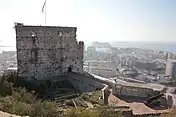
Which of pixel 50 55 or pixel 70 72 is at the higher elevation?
pixel 50 55

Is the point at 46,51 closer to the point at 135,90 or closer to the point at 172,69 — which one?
the point at 135,90

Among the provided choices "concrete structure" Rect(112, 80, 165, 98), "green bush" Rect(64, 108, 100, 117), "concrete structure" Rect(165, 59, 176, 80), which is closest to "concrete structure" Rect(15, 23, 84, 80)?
"concrete structure" Rect(112, 80, 165, 98)

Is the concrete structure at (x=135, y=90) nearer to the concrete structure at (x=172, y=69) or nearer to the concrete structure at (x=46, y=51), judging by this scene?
the concrete structure at (x=46, y=51)

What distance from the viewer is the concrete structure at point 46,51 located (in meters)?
19.6

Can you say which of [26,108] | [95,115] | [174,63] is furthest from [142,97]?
[174,63]

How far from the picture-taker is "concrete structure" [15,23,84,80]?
64.4ft

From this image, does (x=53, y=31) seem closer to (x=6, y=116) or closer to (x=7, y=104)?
(x=7, y=104)

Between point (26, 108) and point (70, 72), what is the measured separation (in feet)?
37.3

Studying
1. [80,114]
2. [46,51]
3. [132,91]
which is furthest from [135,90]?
[46,51]

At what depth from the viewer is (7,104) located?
1160 cm

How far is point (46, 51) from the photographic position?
811 inches

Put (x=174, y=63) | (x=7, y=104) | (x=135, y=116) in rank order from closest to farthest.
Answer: (x=7, y=104) < (x=135, y=116) < (x=174, y=63)

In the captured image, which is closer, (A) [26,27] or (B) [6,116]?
(B) [6,116]

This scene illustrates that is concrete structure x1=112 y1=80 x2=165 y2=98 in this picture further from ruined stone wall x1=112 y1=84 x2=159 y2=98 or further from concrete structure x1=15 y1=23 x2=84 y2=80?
concrete structure x1=15 y1=23 x2=84 y2=80
